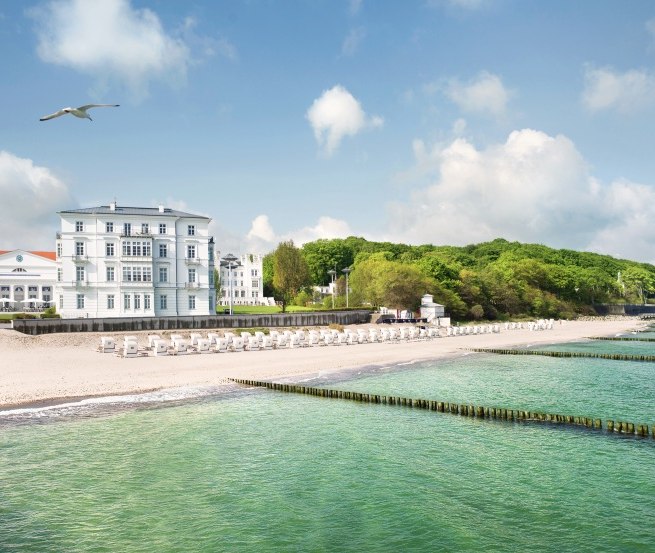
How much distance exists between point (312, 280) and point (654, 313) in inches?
3315

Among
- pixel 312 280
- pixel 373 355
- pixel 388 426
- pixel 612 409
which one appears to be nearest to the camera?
pixel 388 426

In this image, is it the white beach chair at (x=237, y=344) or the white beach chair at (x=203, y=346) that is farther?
the white beach chair at (x=237, y=344)

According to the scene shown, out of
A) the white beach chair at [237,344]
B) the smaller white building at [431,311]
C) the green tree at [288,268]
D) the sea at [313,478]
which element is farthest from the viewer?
the green tree at [288,268]

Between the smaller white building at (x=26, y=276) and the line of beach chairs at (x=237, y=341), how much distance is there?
64.7m

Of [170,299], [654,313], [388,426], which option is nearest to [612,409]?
[388,426]

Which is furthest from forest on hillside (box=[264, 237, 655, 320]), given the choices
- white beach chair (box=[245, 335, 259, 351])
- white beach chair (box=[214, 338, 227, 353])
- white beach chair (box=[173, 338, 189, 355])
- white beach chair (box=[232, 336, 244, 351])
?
white beach chair (box=[173, 338, 189, 355])

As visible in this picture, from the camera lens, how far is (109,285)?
58656mm

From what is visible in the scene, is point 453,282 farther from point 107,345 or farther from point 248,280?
point 107,345

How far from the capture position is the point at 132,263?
5938 centimetres

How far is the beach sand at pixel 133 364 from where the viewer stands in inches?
908

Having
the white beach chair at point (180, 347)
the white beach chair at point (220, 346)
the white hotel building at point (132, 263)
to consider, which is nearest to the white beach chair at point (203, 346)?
the white beach chair at point (220, 346)

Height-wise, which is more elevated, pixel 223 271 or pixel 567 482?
pixel 223 271

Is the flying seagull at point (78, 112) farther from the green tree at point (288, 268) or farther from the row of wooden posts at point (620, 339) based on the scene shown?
the green tree at point (288, 268)

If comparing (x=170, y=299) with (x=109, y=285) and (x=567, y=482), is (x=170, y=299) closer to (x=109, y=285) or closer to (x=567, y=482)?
(x=109, y=285)
